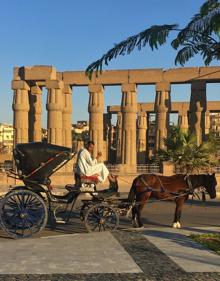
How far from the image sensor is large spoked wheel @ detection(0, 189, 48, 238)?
1044cm

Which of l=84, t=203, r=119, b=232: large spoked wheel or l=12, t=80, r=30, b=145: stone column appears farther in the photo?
l=12, t=80, r=30, b=145: stone column

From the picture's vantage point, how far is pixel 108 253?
27.6ft

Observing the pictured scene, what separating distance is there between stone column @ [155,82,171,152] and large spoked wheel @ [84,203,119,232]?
103 ft

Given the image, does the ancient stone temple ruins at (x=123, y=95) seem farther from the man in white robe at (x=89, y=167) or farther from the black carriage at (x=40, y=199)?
the black carriage at (x=40, y=199)

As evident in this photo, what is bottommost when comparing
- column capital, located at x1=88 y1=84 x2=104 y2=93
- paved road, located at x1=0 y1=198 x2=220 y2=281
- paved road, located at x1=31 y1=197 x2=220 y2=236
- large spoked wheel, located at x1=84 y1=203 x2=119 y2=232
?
paved road, located at x1=31 y1=197 x2=220 y2=236

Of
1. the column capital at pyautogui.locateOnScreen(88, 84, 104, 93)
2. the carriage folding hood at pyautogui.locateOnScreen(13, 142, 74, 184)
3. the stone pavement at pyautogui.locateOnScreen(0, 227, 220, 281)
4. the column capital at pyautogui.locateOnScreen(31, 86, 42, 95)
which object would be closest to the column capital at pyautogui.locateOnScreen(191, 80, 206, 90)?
the column capital at pyautogui.locateOnScreen(88, 84, 104, 93)

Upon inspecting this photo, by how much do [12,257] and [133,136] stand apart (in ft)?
118

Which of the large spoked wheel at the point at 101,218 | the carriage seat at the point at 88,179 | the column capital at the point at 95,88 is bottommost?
the large spoked wheel at the point at 101,218

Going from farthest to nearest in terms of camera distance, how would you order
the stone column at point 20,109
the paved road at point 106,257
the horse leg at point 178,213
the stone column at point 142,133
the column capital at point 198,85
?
the stone column at point 142,133 → the stone column at point 20,109 → the column capital at point 198,85 → the horse leg at point 178,213 → the paved road at point 106,257

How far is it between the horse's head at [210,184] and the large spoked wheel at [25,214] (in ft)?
13.6

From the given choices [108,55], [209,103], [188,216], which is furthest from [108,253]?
[209,103]

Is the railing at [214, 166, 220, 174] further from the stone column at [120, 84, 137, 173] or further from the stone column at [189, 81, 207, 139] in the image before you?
the stone column at [189, 81, 207, 139]

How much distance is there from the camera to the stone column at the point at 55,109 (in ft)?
138

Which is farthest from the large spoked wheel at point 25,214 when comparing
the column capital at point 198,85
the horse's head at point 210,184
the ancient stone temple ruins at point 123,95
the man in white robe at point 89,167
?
the column capital at point 198,85
